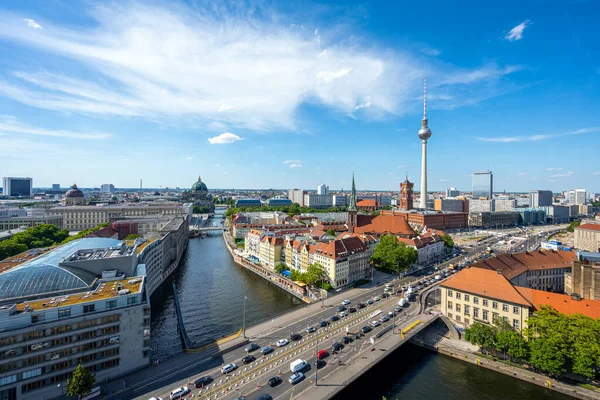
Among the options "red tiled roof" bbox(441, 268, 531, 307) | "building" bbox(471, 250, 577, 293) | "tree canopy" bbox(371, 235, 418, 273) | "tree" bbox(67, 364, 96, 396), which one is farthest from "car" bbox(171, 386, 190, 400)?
"tree canopy" bbox(371, 235, 418, 273)

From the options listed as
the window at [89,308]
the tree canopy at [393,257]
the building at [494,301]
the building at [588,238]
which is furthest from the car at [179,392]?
the building at [588,238]

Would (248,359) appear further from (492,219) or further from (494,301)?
(492,219)

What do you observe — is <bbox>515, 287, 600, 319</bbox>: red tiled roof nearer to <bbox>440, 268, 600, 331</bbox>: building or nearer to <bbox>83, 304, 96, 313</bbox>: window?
<bbox>440, 268, 600, 331</bbox>: building

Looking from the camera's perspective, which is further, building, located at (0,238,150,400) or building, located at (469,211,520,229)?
building, located at (469,211,520,229)

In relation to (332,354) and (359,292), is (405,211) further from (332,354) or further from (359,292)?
(332,354)

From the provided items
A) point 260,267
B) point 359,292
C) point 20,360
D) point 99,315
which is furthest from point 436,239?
point 20,360

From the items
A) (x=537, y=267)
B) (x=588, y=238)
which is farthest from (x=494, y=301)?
(x=588, y=238)

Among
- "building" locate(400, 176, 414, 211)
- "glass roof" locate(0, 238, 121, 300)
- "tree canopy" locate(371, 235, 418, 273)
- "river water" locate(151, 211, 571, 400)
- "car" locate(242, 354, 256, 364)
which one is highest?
A: "building" locate(400, 176, 414, 211)

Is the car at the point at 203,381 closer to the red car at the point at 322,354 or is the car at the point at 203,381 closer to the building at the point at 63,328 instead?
the building at the point at 63,328

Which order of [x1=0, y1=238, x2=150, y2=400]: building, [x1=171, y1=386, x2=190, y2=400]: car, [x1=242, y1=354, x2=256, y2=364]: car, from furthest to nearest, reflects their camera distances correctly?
1. [x1=242, y1=354, x2=256, y2=364]: car
2. [x1=0, y1=238, x2=150, y2=400]: building
3. [x1=171, y1=386, x2=190, y2=400]: car
